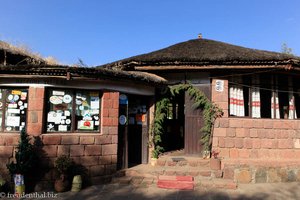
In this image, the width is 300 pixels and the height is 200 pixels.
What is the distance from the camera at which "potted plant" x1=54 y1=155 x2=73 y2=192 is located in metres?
6.78

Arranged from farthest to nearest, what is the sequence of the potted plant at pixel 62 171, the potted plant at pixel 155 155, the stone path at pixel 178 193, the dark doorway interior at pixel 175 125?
the dark doorway interior at pixel 175 125 < the potted plant at pixel 155 155 < the potted plant at pixel 62 171 < the stone path at pixel 178 193

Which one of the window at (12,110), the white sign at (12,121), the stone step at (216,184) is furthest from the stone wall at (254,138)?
the white sign at (12,121)

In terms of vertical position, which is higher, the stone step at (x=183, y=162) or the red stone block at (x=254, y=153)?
the red stone block at (x=254, y=153)

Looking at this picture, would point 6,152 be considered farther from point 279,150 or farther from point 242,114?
point 279,150

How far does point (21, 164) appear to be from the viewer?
650 cm

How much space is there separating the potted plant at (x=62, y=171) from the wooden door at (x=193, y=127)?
4.27m

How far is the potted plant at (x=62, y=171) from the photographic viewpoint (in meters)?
6.78

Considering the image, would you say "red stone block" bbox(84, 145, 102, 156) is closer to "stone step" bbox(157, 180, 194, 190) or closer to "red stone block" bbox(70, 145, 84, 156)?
"red stone block" bbox(70, 145, 84, 156)

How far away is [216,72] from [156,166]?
386cm

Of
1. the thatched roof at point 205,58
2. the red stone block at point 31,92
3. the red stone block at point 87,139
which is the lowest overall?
the red stone block at point 87,139

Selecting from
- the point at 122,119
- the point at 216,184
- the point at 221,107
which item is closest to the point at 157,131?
the point at 122,119

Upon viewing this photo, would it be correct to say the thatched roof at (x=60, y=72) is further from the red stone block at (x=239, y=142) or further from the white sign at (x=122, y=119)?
the red stone block at (x=239, y=142)

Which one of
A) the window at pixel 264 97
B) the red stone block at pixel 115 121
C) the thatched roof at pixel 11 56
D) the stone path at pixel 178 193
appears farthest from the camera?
the thatched roof at pixel 11 56

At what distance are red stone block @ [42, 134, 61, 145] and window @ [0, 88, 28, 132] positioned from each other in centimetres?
75
